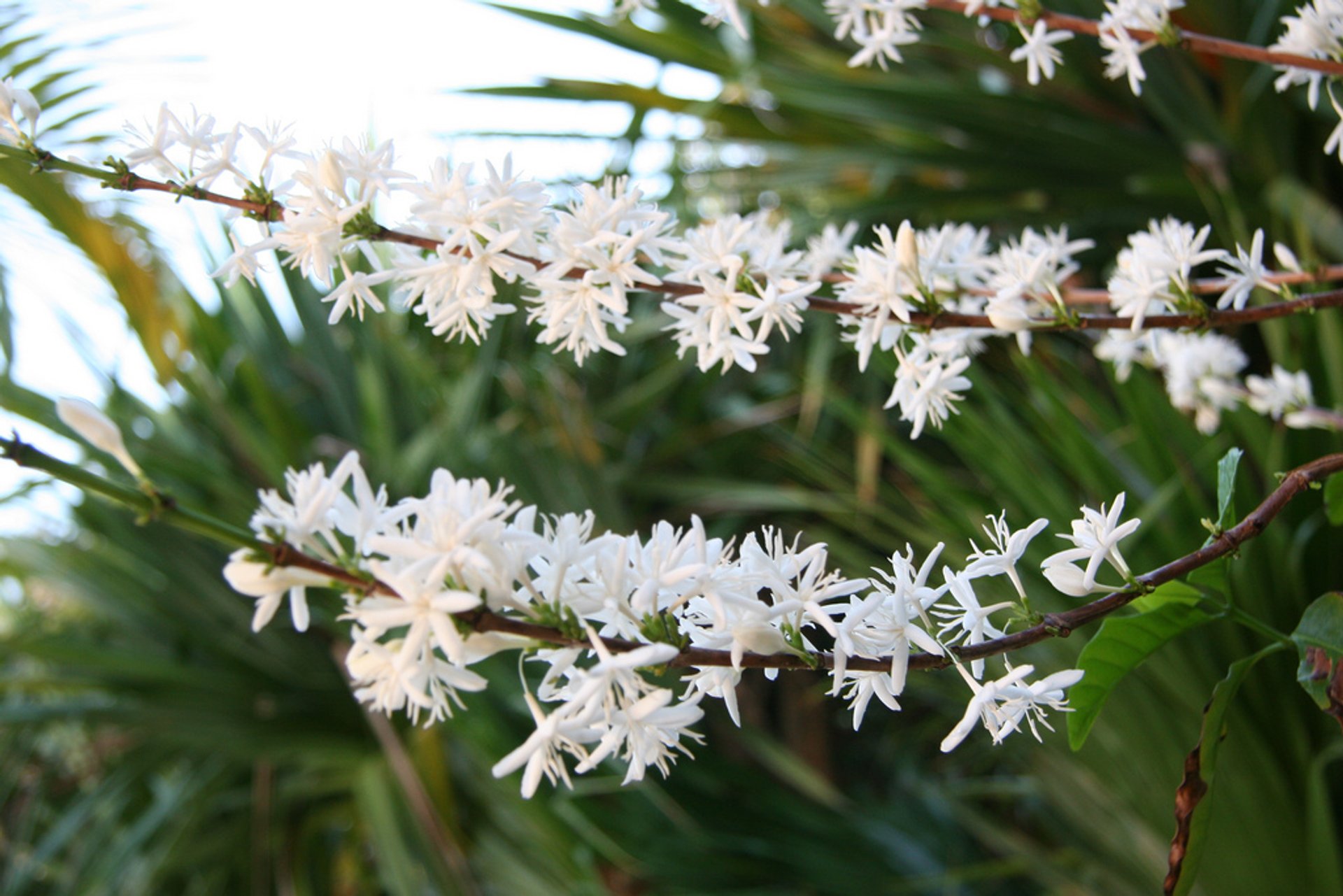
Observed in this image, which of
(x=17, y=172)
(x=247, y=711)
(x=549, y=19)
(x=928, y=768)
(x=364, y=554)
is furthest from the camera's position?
(x=928, y=768)

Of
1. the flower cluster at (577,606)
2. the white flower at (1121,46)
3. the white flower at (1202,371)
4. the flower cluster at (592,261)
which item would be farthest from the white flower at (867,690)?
the white flower at (1202,371)

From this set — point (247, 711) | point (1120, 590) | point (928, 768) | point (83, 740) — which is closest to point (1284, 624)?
point (1120, 590)

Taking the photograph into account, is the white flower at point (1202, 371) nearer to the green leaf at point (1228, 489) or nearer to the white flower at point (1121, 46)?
the white flower at point (1121, 46)

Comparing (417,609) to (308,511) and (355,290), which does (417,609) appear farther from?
(355,290)

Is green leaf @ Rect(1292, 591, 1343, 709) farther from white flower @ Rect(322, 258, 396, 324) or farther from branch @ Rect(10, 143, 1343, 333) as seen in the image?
white flower @ Rect(322, 258, 396, 324)

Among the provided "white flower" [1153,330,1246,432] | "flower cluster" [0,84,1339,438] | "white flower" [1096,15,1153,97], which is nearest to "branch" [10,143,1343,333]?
"flower cluster" [0,84,1339,438]

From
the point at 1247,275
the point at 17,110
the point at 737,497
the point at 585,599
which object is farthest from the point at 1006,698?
the point at 737,497

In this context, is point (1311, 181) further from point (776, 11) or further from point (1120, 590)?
point (1120, 590)
